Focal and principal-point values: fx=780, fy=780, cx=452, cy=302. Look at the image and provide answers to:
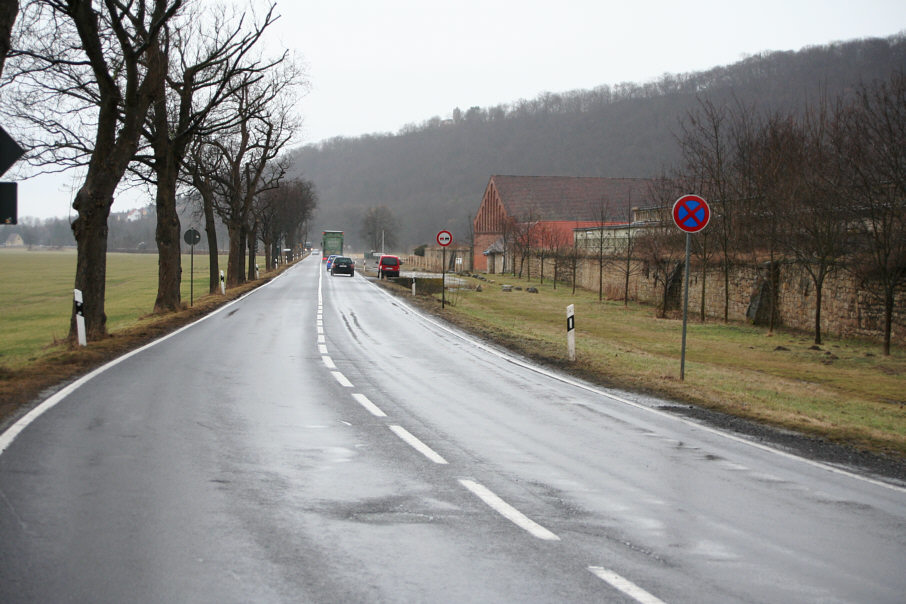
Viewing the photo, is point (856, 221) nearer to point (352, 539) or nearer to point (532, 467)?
point (532, 467)

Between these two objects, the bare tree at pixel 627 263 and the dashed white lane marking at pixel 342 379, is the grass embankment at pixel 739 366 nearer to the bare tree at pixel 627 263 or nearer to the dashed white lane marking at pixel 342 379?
the dashed white lane marking at pixel 342 379

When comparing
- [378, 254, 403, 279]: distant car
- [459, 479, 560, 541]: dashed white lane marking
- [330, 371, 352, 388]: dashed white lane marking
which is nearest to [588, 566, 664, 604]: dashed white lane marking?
[459, 479, 560, 541]: dashed white lane marking

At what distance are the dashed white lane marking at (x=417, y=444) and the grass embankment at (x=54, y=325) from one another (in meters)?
4.34

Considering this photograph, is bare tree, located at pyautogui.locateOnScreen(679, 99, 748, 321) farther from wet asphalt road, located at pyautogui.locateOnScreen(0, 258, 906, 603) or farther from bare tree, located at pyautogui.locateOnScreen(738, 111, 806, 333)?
wet asphalt road, located at pyautogui.locateOnScreen(0, 258, 906, 603)

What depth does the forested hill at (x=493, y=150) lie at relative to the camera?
11044cm

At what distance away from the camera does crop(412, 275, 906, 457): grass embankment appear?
10820 millimetres

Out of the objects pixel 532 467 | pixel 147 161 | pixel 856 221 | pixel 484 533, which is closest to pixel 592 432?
pixel 532 467

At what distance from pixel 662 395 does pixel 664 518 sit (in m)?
6.73

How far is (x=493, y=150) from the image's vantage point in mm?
134125

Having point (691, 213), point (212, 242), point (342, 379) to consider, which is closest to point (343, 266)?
point (212, 242)

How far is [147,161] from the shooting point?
83.0 feet

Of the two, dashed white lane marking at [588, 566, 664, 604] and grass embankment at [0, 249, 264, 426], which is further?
grass embankment at [0, 249, 264, 426]

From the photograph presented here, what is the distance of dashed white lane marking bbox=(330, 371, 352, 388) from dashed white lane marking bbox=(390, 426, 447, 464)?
3205 mm

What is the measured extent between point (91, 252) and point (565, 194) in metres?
85.9
